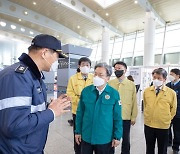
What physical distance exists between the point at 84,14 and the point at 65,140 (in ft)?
29.4

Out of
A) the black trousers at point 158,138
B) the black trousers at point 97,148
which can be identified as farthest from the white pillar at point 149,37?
the black trousers at point 97,148

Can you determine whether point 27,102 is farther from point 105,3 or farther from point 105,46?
point 105,46

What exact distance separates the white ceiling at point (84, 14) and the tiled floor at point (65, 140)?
286 inches

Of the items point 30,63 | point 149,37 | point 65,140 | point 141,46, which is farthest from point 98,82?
point 141,46

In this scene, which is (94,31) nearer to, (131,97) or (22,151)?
(131,97)

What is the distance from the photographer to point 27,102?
3.09 ft

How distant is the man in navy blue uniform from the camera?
0.88 meters

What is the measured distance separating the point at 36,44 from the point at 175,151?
2868 millimetres

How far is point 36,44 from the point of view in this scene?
1.07 metres

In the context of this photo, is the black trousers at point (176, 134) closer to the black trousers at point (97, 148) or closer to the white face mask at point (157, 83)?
the white face mask at point (157, 83)

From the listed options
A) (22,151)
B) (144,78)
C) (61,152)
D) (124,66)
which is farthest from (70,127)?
(144,78)

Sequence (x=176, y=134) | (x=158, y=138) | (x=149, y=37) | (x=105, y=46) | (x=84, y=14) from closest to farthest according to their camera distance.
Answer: (x=158, y=138)
(x=176, y=134)
(x=149, y=37)
(x=84, y=14)
(x=105, y=46)

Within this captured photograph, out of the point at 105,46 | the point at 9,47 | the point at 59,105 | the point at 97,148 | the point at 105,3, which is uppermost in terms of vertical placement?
the point at 105,3

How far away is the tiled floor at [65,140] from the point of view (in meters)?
2.86
